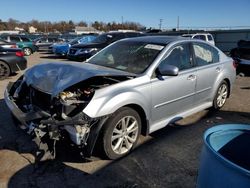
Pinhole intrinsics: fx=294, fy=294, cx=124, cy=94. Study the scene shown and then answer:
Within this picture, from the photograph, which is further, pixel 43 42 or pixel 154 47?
pixel 43 42

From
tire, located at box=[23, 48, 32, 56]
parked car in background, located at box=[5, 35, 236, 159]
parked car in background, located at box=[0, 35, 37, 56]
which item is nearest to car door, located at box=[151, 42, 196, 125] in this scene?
parked car in background, located at box=[5, 35, 236, 159]

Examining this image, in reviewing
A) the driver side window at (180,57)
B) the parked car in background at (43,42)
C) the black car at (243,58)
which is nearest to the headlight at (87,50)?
the black car at (243,58)

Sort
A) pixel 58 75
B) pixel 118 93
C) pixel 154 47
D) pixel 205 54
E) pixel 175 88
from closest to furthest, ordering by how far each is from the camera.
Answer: pixel 118 93 < pixel 58 75 < pixel 175 88 < pixel 154 47 < pixel 205 54

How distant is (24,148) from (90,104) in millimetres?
1468

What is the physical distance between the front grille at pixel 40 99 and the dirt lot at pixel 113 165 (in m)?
0.66

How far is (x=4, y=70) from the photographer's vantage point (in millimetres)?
10148

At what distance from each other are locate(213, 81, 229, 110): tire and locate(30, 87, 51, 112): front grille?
3.44 meters

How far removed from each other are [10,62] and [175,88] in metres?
7.41

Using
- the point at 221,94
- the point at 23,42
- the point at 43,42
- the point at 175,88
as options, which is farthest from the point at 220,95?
the point at 43,42

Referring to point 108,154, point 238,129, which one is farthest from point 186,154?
point 238,129

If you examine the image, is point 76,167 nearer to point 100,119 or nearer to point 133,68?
point 100,119

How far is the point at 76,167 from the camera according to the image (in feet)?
12.3

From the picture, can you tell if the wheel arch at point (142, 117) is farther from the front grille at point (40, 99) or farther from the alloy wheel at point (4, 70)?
the alloy wheel at point (4, 70)

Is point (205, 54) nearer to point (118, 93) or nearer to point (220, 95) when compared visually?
point (220, 95)
